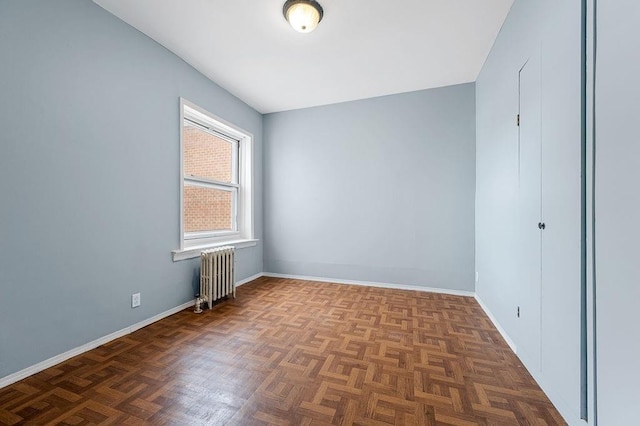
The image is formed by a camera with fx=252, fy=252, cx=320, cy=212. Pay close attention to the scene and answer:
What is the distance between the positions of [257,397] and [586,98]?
2376 mm

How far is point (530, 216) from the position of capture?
5.85 feet

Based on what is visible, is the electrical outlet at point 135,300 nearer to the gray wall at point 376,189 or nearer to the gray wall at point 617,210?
the gray wall at point 376,189

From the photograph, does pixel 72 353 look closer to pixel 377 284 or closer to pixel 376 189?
pixel 377 284

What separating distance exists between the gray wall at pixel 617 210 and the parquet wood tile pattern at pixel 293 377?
58 cm

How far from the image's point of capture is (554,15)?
4.80 feet

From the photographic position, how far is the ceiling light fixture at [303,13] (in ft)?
6.72

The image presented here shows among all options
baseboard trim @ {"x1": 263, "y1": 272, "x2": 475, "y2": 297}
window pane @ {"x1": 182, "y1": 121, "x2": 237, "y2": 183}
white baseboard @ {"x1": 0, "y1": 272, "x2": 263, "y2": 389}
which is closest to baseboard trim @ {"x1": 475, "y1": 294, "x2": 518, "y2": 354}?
baseboard trim @ {"x1": 263, "y1": 272, "x2": 475, "y2": 297}

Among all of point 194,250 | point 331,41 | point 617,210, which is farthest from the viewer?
point 194,250

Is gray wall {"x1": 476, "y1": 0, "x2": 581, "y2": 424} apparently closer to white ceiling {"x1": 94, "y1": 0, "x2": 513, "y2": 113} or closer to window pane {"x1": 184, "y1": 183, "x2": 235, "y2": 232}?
white ceiling {"x1": 94, "y1": 0, "x2": 513, "y2": 113}

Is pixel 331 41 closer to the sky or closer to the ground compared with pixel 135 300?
closer to the sky

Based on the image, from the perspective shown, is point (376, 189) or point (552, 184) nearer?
point (552, 184)

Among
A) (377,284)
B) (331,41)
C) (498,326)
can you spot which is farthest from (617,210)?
(377,284)

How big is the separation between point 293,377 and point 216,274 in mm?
1800

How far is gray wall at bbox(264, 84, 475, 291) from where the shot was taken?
3.51 metres
